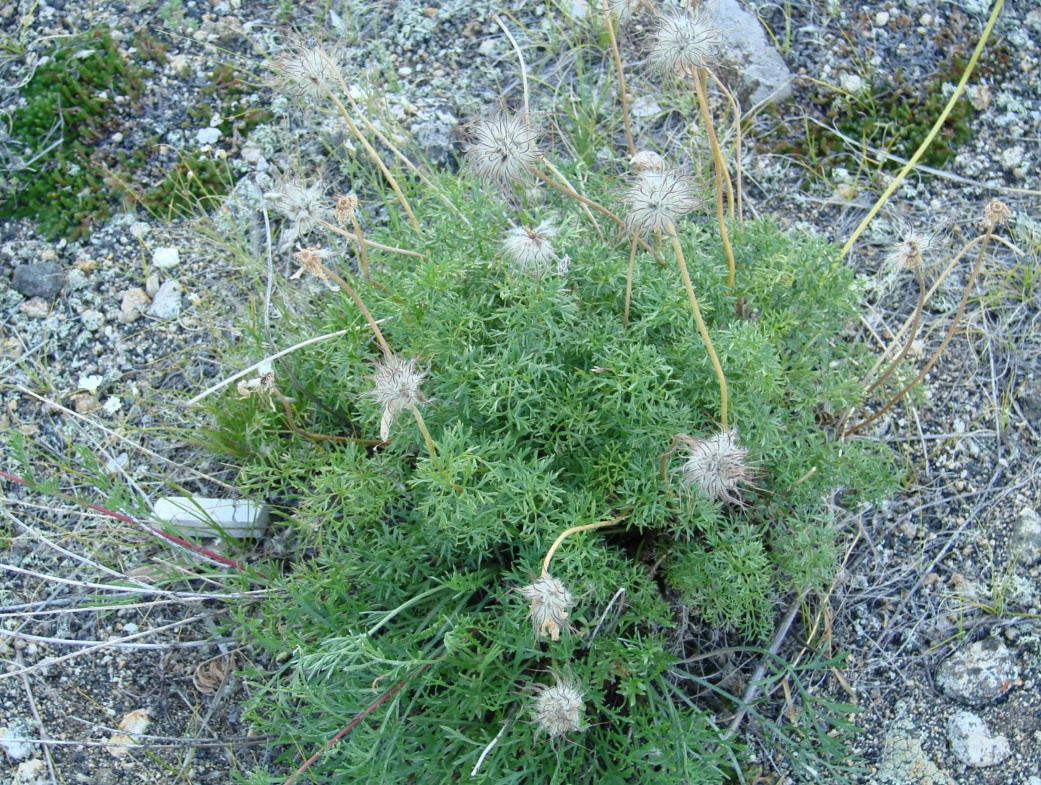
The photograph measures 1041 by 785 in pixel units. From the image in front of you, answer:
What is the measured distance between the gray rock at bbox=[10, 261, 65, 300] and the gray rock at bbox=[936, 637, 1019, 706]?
3.82 metres

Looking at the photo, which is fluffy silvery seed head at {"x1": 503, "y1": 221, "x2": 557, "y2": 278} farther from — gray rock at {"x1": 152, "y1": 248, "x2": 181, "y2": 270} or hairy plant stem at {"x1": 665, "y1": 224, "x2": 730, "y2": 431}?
gray rock at {"x1": 152, "y1": 248, "x2": 181, "y2": 270}

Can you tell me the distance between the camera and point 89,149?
4.09 m

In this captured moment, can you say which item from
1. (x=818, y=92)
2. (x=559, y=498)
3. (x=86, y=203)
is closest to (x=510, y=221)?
(x=559, y=498)

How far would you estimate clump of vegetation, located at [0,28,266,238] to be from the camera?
399 cm

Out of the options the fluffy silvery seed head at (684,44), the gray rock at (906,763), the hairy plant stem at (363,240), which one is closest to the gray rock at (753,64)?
the fluffy silvery seed head at (684,44)

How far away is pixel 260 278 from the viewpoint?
3.80 m

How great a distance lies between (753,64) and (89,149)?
121 inches

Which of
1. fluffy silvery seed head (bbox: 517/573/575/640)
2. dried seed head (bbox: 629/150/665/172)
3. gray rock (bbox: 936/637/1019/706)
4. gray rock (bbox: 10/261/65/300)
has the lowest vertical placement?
gray rock (bbox: 936/637/1019/706)

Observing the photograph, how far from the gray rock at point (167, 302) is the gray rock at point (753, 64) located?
263 centimetres

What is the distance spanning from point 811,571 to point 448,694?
1161 mm

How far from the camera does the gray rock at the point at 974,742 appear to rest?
2.86m

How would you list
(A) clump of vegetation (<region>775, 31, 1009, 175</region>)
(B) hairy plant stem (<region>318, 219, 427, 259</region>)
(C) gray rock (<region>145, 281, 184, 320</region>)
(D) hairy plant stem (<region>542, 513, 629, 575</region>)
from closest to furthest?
(D) hairy plant stem (<region>542, 513, 629, 575</region>)
(B) hairy plant stem (<region>318, 219, 427, 259</region>)
(C) gray rock (<region>145, 281, 184, 320</region>)
(A) clump of vegetation (<region>775, 31, 1009, 175</region>)

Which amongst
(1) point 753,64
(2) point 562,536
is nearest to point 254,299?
(2) point 562,536

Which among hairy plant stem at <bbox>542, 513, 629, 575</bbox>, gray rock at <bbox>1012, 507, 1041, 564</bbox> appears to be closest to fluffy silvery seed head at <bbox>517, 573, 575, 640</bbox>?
hairy plant stem at <bbox>542, 513, 629, 575</bbox>
